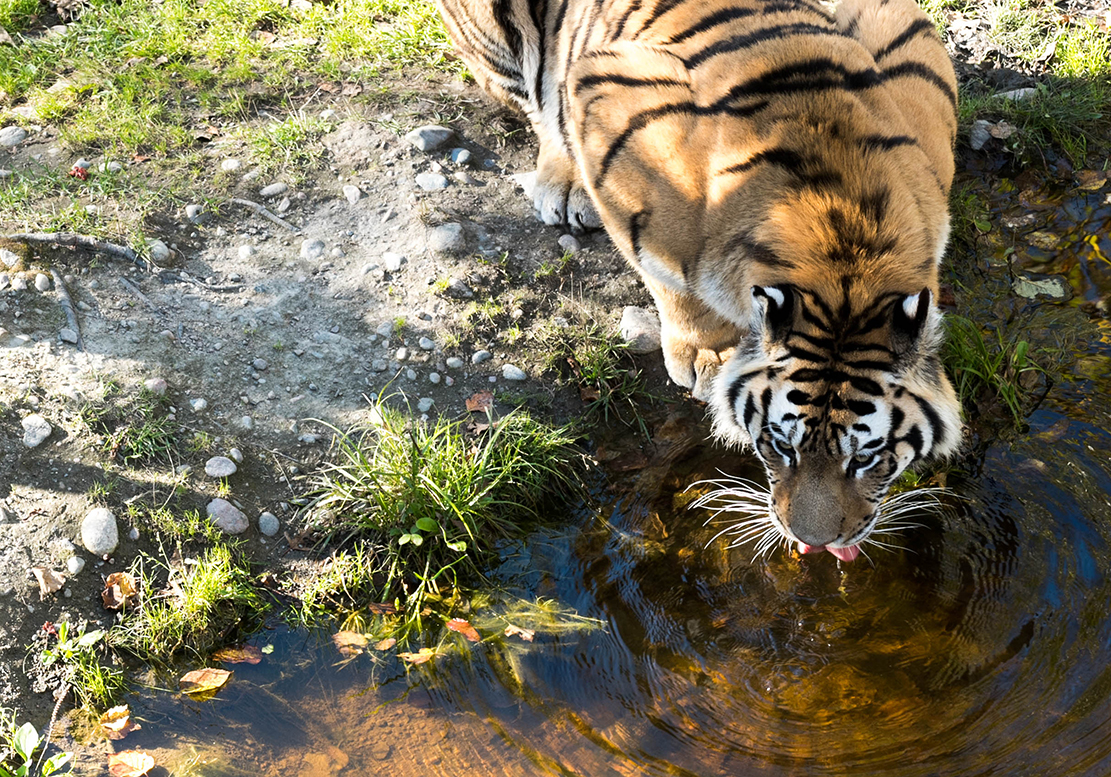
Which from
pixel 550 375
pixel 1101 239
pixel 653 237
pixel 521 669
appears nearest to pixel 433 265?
pixel 550 375

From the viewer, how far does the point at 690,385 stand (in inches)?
155

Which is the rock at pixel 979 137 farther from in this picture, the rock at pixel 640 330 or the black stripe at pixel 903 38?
the rock at pixel 640 330

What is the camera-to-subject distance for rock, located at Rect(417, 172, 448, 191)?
455 cm

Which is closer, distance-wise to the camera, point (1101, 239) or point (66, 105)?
point (1101, 239)

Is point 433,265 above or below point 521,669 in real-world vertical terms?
above

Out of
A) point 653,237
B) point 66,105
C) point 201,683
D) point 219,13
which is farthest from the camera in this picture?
point 219,13

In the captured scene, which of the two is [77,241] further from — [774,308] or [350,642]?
[774,308]

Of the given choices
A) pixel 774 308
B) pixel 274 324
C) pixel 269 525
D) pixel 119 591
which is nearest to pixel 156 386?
pixel 274 324

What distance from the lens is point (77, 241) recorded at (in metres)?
4.05

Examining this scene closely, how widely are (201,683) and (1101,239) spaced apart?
14.5 ft

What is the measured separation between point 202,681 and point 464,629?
0.88m

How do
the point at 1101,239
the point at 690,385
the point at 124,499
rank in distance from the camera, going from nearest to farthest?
the point at 124,499
the point at 690,385
the point at 1101,239

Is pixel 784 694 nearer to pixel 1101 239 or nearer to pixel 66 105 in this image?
pixel 1101 239

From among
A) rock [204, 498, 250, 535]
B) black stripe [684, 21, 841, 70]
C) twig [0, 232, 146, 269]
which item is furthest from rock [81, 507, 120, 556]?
black stripe [684, 21, 841, 70]
